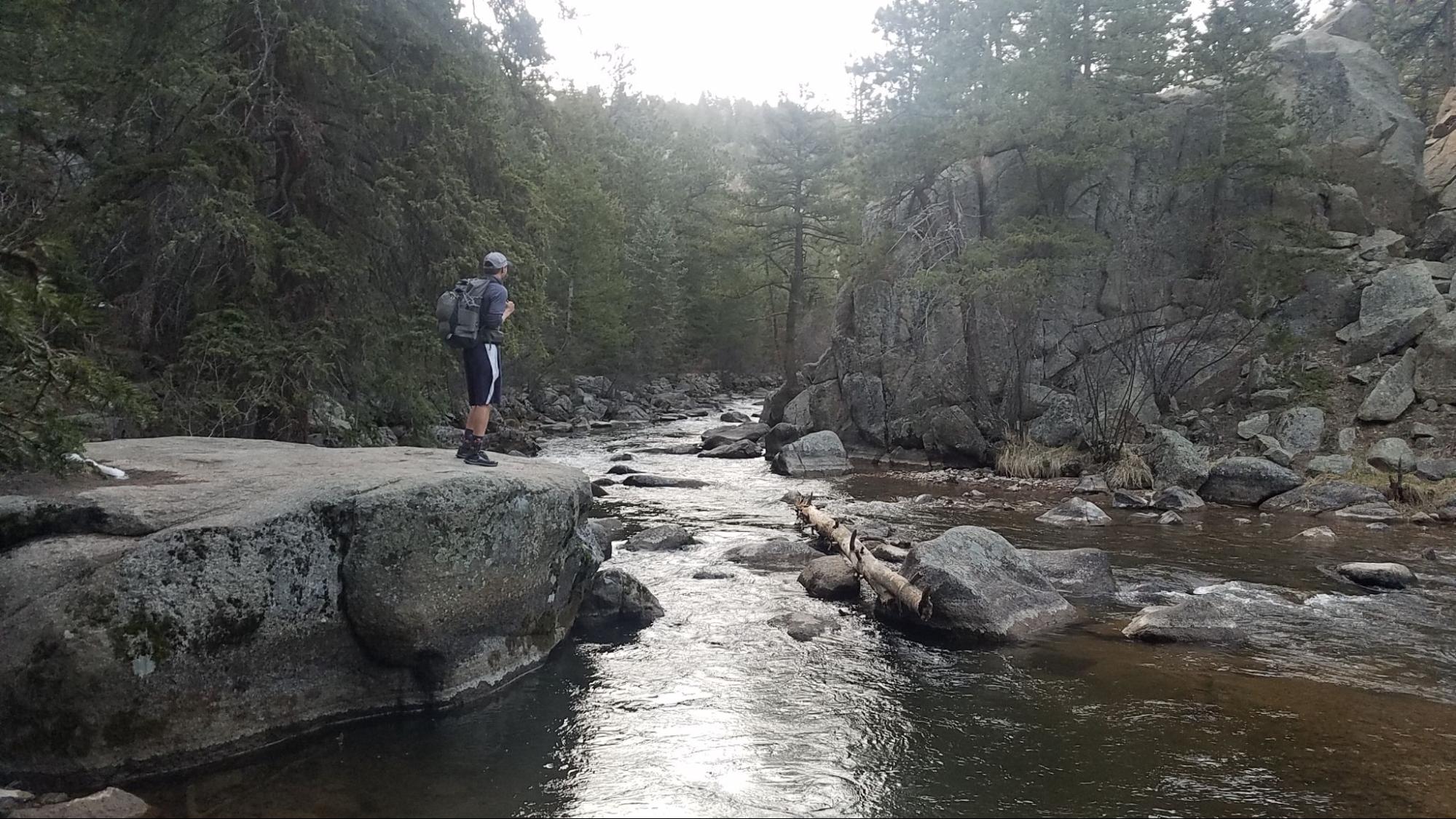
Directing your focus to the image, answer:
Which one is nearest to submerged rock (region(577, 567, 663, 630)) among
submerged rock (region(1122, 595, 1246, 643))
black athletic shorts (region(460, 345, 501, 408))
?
black athletic shorts (region(460, 345, 501, 408))

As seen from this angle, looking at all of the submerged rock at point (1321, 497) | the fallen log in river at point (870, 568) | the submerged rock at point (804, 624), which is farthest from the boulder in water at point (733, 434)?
the submerged rock at point (804, 624)

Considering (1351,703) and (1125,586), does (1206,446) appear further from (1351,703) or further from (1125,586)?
(1351,703)

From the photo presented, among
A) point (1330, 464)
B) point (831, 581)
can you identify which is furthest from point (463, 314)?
point (1330, 464)

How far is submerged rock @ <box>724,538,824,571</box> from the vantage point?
1120 centimetres

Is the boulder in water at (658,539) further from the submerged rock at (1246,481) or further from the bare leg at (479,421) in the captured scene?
the submerged rock at (1246,481)

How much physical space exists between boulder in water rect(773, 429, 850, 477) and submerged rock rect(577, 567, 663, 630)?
39.4ft

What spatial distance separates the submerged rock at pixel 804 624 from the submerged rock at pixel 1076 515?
695 centimetres

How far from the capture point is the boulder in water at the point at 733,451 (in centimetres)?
2420

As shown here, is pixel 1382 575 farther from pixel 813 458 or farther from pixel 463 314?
pixel 813 458

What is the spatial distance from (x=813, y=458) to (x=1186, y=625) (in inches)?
521

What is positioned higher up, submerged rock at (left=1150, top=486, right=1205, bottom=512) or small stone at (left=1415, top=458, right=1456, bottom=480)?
small stone at (left=1415, top=458, right=1456, bottom=480)

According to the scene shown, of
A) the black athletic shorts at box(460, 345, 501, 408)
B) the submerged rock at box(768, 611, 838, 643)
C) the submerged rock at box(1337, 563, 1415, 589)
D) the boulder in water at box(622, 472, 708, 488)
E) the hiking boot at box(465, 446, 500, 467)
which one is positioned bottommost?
the submerged rock at box(768, 611, 838, 643)

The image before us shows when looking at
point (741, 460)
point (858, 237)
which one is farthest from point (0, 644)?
point (858, 237)

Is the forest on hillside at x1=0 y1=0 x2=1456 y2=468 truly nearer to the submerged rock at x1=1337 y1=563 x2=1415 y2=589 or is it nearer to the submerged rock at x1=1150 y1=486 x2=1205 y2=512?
the submerged rock at x1=1150 y1=486 x2=1205 y2=512
